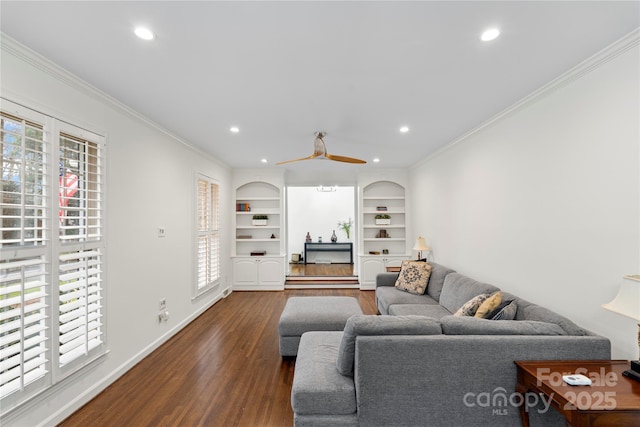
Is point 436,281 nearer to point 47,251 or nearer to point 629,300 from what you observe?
point 629,300

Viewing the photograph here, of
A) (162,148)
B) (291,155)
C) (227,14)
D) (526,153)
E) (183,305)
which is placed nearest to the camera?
(227,14)

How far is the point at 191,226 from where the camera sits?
Answer: 173 inches

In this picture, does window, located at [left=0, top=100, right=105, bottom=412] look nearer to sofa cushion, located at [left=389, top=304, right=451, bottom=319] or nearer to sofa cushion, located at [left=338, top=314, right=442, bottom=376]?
sofa cushion, located at [left=338, top=314, right=442, bottom=376]

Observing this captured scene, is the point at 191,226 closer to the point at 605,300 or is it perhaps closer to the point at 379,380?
the point at 379,380

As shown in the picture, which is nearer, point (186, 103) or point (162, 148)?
point (186, 103)

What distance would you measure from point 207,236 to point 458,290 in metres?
3.97

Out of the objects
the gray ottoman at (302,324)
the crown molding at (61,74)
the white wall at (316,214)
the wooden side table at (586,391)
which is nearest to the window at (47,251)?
the crown molding at (61,74)

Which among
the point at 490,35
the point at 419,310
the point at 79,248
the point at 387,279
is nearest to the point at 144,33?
the point at 79,248

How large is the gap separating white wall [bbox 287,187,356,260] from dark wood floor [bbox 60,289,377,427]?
19.3ft

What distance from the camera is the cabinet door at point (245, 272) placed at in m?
6.28

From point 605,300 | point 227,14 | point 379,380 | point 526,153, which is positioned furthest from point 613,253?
point 227,14

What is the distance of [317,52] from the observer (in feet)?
6.40

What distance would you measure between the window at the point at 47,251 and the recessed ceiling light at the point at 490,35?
120 inches

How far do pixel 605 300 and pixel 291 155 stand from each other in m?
4.20
